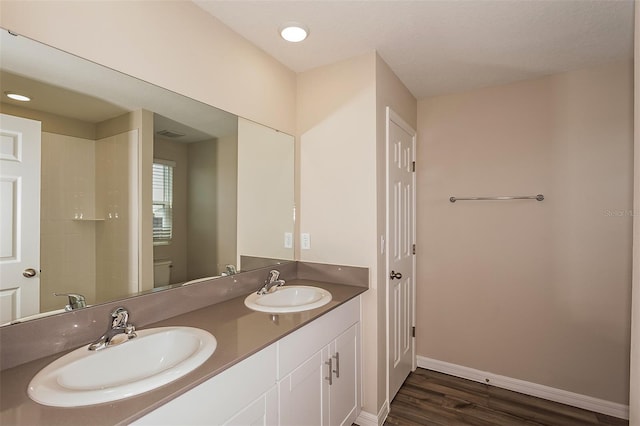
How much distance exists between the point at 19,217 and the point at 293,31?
1.49m

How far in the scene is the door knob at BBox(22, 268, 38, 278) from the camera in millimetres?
1018

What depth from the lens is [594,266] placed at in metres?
2.12

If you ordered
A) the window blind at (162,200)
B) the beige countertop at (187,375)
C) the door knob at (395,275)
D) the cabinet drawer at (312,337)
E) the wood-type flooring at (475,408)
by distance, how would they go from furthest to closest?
the door knob at (395,275)
the wood-type flooring at (475,408)
the window blind at (162,200)
the cabinet drawer at (312,337)
the beige countertop at (187,375)

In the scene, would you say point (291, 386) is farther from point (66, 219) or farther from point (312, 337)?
point (66, 219)

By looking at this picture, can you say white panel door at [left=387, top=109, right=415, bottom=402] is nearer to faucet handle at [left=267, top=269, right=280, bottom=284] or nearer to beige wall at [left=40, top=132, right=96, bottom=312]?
faucet handle at [left=267, top=269, right=280, bottom=284]

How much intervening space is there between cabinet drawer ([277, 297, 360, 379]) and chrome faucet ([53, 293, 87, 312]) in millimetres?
743

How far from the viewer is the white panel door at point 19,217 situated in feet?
3.15

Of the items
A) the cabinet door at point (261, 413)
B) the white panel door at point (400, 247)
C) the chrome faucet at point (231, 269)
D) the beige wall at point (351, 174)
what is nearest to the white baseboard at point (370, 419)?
the beige wall at point (351, 174)

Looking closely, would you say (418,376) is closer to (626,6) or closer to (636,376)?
(636,376)

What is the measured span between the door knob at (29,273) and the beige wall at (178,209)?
0.44 metres

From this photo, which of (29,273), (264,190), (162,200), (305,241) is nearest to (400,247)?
(305,241)

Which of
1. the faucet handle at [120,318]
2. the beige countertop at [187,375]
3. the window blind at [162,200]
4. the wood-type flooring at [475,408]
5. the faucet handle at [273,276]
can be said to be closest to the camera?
the beige countertop at [187,375]

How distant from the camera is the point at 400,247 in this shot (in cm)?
238

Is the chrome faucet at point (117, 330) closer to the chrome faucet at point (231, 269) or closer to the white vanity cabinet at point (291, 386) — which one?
the white vanity cabinet at point (291, 386)
